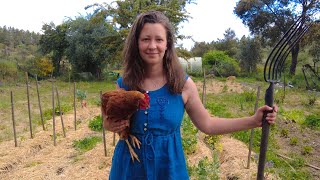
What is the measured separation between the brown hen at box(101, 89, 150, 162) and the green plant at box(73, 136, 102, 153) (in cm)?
433

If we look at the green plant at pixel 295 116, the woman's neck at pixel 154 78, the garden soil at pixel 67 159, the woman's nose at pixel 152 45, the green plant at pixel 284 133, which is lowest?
the garden soil at pixel 67 159

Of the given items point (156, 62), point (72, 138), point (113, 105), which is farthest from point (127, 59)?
point (72, 138)

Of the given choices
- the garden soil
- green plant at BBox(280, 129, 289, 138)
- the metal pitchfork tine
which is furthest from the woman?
green plant at BBox(280, 129, 289, 138)

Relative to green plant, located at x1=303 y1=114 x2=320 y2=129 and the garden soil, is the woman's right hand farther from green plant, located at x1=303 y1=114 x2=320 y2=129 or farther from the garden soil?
green plant, located at x1=303 y1=114 x2=320 y2=129

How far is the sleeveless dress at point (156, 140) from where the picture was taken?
4.94 ft

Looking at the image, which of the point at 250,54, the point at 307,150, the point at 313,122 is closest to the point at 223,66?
the point at 250,54

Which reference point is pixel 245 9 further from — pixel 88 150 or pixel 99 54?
pixel 88 150

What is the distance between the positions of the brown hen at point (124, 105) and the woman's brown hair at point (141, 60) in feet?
0.49

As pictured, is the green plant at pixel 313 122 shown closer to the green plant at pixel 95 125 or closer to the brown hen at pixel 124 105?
the green plant at pixel 95 125

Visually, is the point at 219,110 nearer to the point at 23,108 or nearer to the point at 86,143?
the point at 86,143

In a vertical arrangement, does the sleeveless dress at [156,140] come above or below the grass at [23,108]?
above

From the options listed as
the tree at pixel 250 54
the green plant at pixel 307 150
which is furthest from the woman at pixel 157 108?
the tree at pixel 250 54

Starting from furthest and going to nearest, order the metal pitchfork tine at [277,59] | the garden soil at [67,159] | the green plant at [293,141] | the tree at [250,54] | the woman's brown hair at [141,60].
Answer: the tree at [250,54] → the green plant at [293,141] → the garden soil at [67,159] → the woman's brown hair at [141,60] → the metal pitchfork tine at [277,59]

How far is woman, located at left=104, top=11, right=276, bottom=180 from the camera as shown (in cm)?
148
